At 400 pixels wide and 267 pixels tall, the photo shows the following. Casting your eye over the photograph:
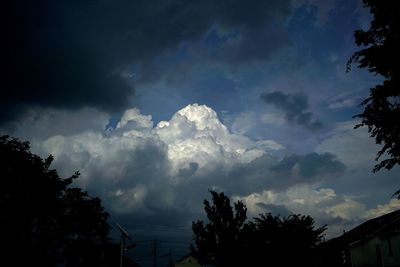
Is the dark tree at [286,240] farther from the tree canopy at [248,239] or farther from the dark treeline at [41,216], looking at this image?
the dark treeline at [41,216]

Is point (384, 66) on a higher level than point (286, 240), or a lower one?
higher

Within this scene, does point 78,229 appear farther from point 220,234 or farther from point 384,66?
point 384,66

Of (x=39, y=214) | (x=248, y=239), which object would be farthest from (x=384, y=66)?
(x=39, y=214)

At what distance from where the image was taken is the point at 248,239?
24.2 metres

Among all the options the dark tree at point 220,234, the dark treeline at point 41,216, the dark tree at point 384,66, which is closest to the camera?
the dark tree at point 384,66

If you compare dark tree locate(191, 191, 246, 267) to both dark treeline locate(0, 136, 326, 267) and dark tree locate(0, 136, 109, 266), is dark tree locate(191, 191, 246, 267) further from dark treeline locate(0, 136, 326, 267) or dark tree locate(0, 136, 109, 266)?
dark tree locate(0, 136, 109, 266)

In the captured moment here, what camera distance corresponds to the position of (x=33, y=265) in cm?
3462

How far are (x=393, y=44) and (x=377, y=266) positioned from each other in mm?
23848

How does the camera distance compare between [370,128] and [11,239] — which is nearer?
[370,128]

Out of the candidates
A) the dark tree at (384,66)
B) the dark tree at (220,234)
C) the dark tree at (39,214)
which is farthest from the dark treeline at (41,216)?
the dark tree at (384,66)

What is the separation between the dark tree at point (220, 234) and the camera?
23484 millimetres

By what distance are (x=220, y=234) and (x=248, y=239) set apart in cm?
206

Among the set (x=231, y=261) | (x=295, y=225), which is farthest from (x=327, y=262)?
(x=231, y=261)

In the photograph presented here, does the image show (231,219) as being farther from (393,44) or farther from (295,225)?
(393,44)
